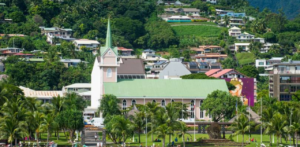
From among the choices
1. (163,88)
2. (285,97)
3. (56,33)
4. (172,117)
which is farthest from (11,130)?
(56,33)

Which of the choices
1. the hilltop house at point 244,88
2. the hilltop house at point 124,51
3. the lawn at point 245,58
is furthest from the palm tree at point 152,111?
the lawn at point 245,58

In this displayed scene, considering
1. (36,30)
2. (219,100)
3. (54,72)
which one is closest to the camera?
(219,100)

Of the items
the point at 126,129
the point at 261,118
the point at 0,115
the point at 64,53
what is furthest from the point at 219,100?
the point at 64,53

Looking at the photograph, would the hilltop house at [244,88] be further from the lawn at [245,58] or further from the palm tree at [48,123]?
the palm tree at [48,123]

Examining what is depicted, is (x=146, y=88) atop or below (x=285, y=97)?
atop

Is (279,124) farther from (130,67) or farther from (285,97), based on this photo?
(130,67)

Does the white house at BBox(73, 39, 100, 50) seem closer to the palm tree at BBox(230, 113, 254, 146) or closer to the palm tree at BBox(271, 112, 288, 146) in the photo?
the palm tree at BBox(230, 113, 254, 146)

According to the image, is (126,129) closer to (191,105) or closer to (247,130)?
(247,130)
